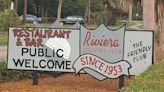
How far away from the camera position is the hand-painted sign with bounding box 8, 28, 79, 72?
1205 centimetres

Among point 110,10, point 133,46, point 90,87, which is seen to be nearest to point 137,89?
point 133,46

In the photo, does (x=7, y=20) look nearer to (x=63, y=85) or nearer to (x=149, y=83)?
(x=63, y=85)

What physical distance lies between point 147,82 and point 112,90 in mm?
4348

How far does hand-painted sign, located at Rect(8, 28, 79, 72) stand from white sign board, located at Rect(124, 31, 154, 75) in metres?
1.20

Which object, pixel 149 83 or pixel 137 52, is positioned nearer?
pixel 149 83

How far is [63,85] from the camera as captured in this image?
1270 centimetres

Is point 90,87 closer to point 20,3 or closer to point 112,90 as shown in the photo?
point 112,90

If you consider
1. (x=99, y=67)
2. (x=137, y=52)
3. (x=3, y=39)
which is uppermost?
(x=137, y=52)

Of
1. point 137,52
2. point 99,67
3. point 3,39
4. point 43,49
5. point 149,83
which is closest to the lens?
point 149,83

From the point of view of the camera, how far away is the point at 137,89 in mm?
7141

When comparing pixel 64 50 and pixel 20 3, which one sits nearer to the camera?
pixel 64 50

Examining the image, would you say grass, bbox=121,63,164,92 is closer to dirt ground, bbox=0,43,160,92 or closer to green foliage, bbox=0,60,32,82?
dirt ground, bbox=0,43,160,92

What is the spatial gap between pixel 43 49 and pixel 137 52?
2241mm

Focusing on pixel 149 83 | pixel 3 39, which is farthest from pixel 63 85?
pixel 3 39
